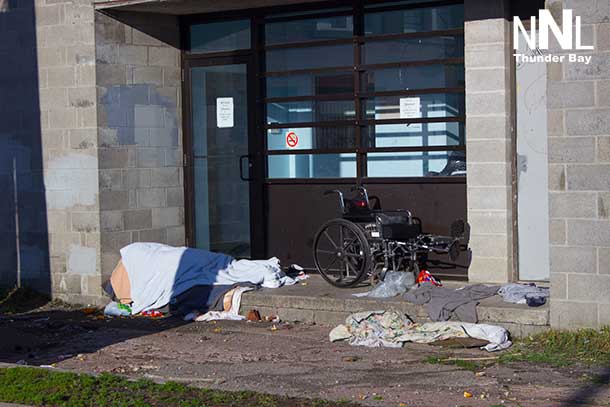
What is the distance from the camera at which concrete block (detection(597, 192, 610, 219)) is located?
9.47 metres

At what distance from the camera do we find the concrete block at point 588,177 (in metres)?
9.48

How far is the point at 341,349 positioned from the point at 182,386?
85.0 inches

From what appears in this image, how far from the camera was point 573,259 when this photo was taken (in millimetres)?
9633

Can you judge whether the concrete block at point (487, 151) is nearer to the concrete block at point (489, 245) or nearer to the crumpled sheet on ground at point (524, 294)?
the concrete block at point (489, 245)

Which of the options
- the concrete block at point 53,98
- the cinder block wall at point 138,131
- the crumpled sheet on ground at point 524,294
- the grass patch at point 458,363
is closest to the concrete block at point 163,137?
the cinder block wall at point 138,131

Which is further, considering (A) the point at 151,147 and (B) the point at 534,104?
(A) the point at 151,147

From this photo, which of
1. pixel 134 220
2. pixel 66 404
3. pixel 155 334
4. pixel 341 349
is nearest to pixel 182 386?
pixel 66 404

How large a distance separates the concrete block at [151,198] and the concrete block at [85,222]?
2.13 ft

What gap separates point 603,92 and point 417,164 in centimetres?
309

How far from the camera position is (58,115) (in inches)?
523

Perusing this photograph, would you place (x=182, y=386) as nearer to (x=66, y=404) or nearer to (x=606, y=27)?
(x=66, y=404)

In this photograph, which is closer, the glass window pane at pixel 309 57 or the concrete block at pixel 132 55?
the glass window pane at pixel 309 57

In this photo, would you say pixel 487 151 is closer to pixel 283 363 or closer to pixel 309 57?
pixel 309 57

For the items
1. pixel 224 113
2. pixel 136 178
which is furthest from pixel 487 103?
pixel 136 178
